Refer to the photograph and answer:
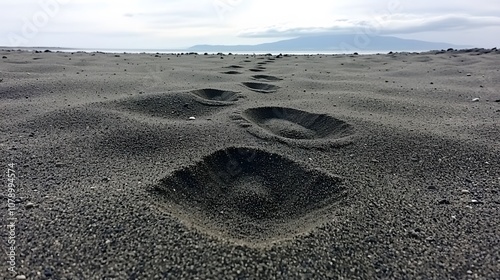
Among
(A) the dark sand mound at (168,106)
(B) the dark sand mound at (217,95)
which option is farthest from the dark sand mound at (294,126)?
(B) the dark sand mound at (217,95)

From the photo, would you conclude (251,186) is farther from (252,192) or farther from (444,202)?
(444,202)

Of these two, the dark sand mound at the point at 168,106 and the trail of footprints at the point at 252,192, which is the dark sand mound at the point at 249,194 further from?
the dark sand mound at the point at 168,106

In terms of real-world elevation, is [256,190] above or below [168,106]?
below

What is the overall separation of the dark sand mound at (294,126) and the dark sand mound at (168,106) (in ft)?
1.42

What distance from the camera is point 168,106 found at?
3248mm

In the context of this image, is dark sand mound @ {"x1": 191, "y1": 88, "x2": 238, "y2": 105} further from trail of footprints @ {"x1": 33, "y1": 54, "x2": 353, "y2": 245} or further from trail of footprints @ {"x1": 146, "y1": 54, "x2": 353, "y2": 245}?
trail of footprints @ {"x1": 146, "y1": 54, "x2": 353, "y2": 245}

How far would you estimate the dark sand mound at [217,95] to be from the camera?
372 cm

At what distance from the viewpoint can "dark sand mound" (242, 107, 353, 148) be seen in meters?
2.64

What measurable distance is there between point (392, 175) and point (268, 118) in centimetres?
135

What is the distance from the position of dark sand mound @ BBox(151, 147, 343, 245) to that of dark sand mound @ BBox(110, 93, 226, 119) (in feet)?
3.33

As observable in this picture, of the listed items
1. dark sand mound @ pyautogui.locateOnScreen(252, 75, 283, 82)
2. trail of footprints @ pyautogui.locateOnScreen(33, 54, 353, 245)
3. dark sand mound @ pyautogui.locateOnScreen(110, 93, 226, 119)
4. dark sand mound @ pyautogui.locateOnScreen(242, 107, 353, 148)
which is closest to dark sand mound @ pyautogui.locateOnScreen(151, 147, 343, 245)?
trail of footprints @ pyautogui.locateOnScreen(33, 54, 353, 245)

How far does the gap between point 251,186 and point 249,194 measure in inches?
3.4

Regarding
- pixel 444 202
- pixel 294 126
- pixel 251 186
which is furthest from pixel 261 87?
pixel 444 202

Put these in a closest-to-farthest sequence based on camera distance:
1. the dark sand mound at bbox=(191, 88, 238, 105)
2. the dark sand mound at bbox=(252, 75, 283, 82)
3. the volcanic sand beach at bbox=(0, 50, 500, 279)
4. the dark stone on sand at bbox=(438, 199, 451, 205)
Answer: the volcanic sand beach at bbox=(0, 50, 500, 279) < the dark stone on sand at bbox=(438, 199, 451, 205) < the dark sand mound at bbox=(191, 88, 238, 105) < the dark sand mound at bbox=(252, 75, 283, 82)
